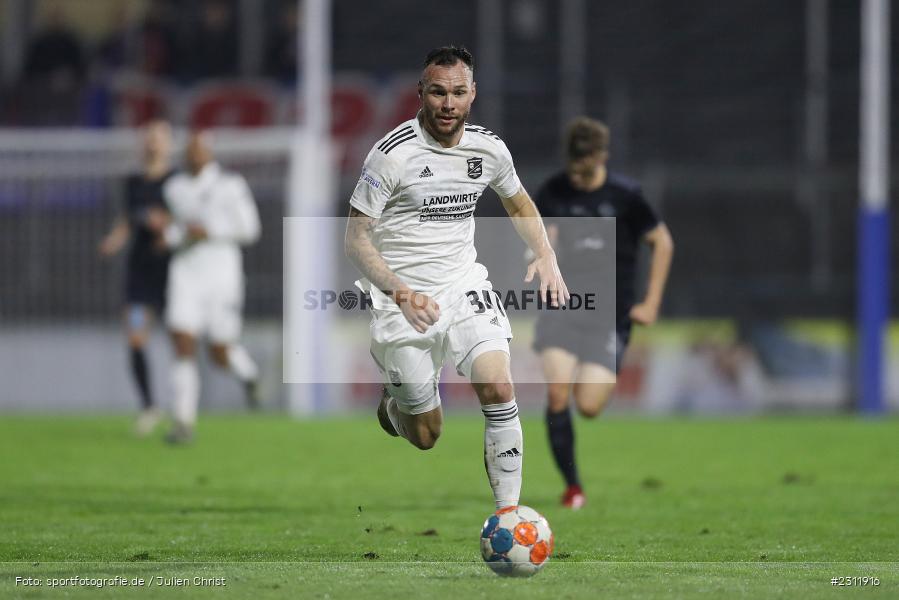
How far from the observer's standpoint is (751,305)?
18375 mm

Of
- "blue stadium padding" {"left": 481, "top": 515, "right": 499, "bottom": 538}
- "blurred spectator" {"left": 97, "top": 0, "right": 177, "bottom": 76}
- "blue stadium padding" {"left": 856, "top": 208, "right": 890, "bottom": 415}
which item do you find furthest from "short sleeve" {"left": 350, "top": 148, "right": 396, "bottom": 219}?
"blurred spectator" {"left": 97, "top": 0, "right": 177, "bottom": 76}

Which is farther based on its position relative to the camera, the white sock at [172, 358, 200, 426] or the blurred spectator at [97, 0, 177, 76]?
the blurred spectator at [97, 0, 177, 76]

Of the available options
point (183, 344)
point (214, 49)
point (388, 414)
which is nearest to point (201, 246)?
point (183, 344)

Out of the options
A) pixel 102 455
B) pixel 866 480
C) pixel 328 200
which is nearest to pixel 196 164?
pixel 102 455

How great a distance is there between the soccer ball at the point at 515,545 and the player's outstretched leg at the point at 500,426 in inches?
12.9

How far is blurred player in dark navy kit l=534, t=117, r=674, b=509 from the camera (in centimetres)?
917

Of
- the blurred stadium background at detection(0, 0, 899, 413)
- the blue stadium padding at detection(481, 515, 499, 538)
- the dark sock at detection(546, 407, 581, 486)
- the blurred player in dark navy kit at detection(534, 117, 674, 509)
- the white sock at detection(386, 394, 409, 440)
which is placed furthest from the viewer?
the blurred stadium background at detection(0, 0, 899, 413)

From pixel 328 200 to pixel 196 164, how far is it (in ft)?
16.9

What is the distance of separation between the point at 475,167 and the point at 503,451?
1216 mm

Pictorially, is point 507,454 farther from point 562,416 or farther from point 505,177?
point 562,416

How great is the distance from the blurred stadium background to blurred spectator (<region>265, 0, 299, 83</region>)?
0.03 m

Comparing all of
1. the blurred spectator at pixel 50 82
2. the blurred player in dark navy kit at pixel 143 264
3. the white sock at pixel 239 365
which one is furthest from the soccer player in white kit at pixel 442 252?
the blurred spectator at pixel 50 82

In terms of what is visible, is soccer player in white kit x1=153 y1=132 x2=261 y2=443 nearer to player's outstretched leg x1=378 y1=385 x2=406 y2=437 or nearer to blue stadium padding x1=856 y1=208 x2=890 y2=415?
player's outstretched leg x1=378 y1=385 x2=406 y2=437

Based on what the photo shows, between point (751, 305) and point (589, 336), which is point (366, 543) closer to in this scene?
point (589, 336)
